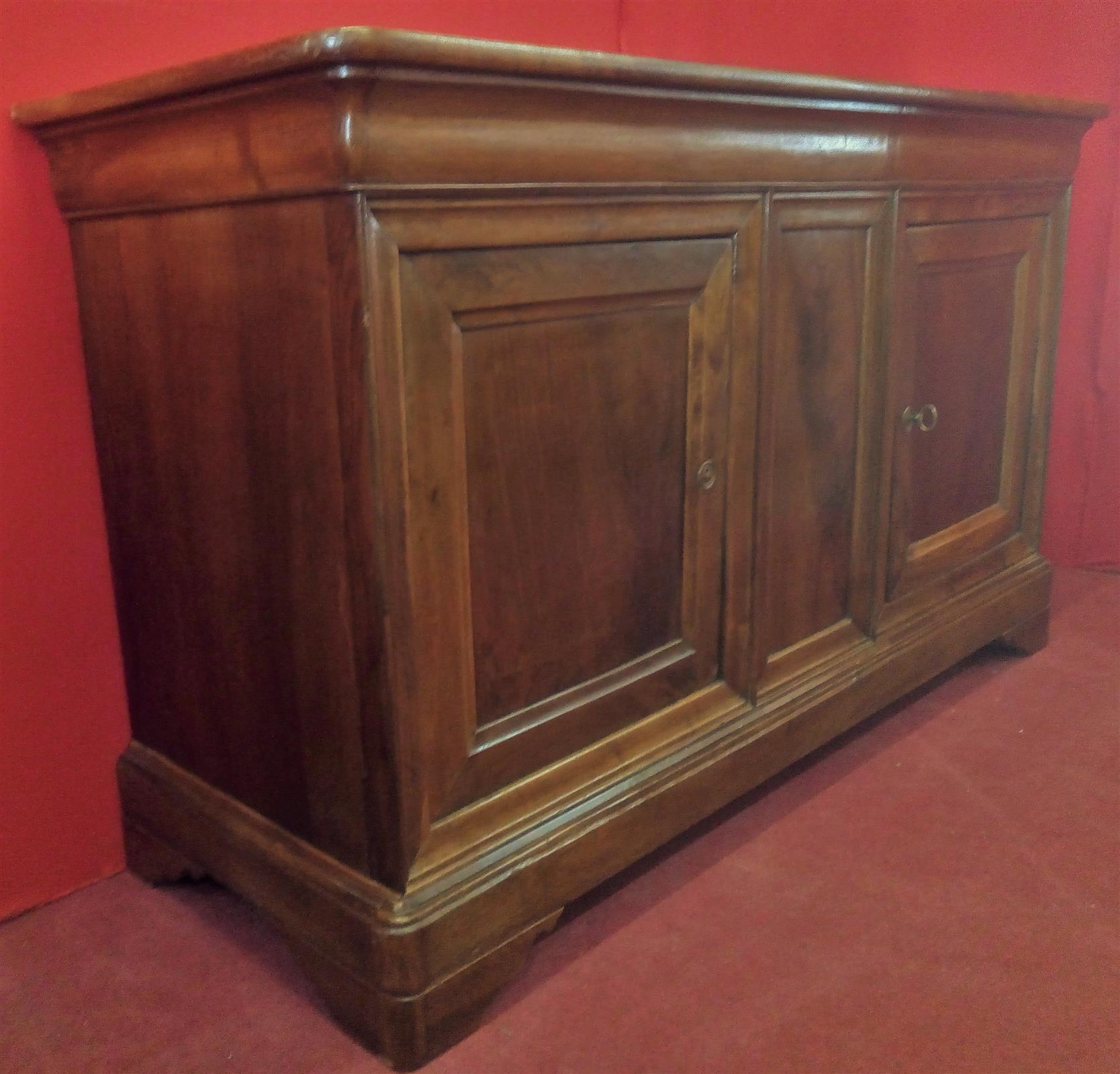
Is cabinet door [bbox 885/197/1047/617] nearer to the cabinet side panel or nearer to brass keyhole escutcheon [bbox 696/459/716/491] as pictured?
brass keyhole escutcheon [bbox 696/459/716/491]

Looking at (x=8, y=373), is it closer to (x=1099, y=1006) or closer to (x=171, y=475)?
(x=171, y=475)

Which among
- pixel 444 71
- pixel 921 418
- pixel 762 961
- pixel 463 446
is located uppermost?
pixel 444 71

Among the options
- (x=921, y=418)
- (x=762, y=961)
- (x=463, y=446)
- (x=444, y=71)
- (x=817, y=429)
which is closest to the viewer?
(x=444, y=71)

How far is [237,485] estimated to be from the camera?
1038 mm

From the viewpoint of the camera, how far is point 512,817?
1072 mm

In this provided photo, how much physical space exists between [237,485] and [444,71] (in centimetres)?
43

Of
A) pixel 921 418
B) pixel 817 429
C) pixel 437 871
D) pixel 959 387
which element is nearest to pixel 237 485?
pixel 437 871

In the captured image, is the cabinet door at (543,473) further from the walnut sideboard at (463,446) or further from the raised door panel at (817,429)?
the raised door panel at (817,429)

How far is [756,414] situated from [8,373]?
83 centimetres

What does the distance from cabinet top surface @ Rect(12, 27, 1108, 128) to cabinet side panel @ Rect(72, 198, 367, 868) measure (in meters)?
0.11

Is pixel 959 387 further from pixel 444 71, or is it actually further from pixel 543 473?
pixel 444 71

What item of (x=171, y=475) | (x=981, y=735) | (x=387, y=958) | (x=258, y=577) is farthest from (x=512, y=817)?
(x=981, y=735)

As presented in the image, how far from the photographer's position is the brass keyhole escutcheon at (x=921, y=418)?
1516 millimetres

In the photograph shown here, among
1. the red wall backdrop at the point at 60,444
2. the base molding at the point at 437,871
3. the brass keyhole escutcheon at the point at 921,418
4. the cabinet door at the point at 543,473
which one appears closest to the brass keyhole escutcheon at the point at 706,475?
the cabinet door at the point at 543,473
